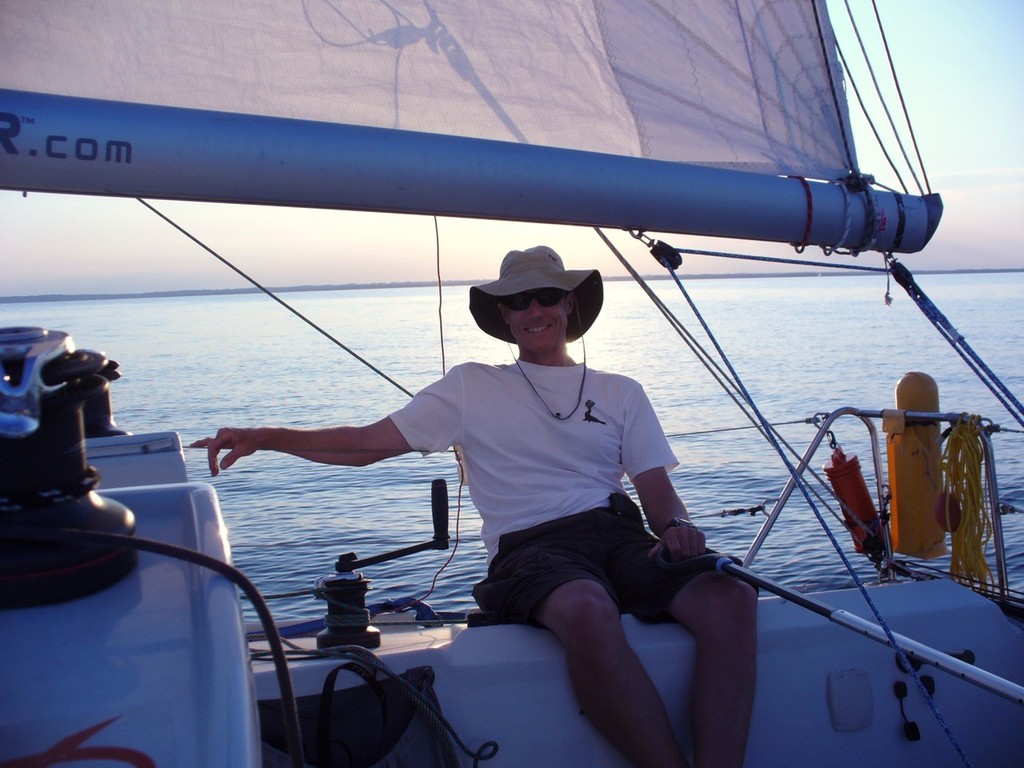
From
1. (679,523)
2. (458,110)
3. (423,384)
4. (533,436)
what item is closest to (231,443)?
(533,436)

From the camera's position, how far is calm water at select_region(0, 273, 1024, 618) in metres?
6.30

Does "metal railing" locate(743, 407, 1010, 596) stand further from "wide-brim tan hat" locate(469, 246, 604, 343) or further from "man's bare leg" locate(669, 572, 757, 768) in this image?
"wide-brim tan hat" locate(469, 246, 604, 343)

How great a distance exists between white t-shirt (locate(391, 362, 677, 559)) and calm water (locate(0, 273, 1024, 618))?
27 cm

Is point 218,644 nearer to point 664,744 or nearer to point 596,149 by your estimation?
point 664,744

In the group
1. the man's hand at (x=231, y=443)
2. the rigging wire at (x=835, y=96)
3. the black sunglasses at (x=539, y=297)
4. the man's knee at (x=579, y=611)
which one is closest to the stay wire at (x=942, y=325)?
the rigging wire at (x=835, y=96)

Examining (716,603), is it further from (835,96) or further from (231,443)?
(835,96)

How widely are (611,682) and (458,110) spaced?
1334mm

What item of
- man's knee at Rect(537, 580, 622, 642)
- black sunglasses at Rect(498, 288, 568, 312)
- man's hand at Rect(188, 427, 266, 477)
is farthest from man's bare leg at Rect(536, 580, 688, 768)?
black sunglasses at Rect(498, 288, 568, 312)

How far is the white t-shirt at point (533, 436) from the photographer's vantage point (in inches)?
107

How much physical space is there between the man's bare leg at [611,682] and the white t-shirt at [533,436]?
1.53 feet

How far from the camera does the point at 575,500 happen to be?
2688 millimetres

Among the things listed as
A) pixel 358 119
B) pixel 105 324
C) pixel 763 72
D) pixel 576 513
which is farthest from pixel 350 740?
pixel 105 324

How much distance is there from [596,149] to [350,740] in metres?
1.50

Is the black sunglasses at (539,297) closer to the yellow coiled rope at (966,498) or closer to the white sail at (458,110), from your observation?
the white sail at (458,110)
